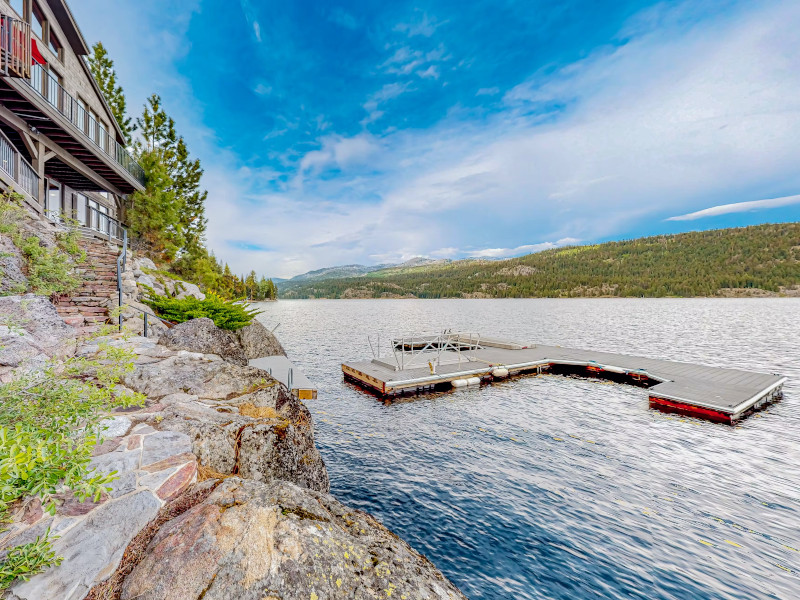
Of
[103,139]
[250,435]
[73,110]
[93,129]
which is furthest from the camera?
[103,139]

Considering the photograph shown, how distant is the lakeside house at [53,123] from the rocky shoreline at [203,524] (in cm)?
1323

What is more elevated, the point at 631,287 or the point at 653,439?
the point at 631,287

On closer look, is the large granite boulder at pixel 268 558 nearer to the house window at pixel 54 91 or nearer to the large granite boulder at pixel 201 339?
the large granite boulder at pixel 201 339

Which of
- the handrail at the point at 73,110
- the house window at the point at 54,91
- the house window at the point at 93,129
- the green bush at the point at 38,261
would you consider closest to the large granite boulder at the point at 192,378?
the green bush at the point at 38,261

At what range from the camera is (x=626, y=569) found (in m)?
6.95

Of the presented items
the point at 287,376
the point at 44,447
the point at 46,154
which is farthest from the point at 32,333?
the point at 46,154

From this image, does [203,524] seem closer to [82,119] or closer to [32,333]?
[32,333]

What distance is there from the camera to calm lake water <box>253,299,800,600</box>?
6.88 meters

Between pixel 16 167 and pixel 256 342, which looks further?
pixel 256 342

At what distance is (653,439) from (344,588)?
48.1ft

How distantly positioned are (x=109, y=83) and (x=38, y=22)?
67.0 feet

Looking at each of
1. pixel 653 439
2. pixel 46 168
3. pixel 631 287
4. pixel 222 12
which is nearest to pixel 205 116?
pixel 222 12

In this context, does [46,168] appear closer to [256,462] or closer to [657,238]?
[256,462]

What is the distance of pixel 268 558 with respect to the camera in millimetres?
3242
